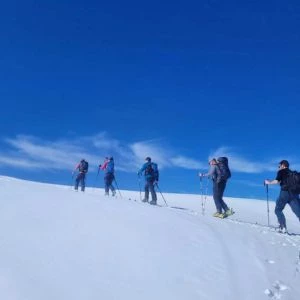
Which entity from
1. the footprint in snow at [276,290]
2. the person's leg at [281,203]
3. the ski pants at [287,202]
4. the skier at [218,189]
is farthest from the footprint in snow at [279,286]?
the skier at [218,189]

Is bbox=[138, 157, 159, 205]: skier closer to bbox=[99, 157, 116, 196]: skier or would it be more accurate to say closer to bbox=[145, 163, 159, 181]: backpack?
bbox=[145, 163, 159, 181]: backpack

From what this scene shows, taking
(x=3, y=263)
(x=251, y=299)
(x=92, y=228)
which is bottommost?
(x=251, y=299)

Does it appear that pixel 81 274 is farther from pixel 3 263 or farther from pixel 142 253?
pixel 142 253

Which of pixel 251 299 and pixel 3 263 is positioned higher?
pixel 3 263

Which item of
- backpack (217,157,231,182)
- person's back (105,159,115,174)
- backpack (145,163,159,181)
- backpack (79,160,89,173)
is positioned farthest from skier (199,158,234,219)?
backpack (79,160,89,173)

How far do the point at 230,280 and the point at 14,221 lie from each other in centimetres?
333

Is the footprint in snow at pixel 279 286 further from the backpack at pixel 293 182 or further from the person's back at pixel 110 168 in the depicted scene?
the person's back at pixel 110 168

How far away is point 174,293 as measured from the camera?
4.69 meters

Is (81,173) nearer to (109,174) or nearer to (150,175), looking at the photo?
(109,174)

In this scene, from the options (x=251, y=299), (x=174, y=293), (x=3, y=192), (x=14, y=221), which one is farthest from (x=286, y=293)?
(x=3, y=192)

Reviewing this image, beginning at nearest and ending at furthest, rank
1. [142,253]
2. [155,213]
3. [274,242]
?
[142,253] → [274,242] → [155,213]

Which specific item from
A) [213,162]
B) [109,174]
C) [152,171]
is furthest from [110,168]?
[213,162]

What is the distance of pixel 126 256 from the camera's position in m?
5.54

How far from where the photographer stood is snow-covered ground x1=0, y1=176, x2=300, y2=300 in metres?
4.43
